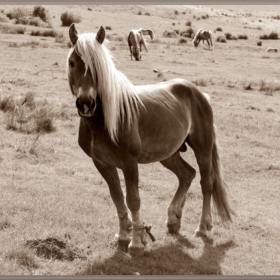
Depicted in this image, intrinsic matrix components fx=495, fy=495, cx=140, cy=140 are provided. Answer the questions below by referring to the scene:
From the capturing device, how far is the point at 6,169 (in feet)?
26.3

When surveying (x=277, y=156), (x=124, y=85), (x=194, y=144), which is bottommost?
(x=277, y=156)

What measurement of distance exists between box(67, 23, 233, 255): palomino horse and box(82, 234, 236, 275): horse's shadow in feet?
0.51

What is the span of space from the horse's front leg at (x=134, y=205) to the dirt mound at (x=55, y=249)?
55 centimetres

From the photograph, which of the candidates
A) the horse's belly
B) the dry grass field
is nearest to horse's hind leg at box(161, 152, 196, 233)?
the dry grass field

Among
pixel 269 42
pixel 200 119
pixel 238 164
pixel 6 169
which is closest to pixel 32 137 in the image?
pixel 6 169

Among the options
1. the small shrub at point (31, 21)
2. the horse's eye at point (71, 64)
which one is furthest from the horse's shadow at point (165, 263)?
the small shrub at point (31, 21)

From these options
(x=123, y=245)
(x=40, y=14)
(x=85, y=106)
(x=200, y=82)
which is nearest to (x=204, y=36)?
(x=40, y=14)

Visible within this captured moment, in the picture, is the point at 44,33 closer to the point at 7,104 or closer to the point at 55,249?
the point at 7,104

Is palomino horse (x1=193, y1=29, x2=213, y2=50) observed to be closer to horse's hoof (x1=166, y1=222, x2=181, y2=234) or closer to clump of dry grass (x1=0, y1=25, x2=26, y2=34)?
clump of dry grass (x1=0, y1=25, x2=26, y2=34)

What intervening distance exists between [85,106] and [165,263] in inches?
74.8

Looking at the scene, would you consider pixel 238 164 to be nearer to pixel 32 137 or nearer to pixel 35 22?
pixel 32 137

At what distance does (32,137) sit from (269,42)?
27613 mm

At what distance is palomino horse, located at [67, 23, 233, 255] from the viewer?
445 centimetres

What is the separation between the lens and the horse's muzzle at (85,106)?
4.26 metres
